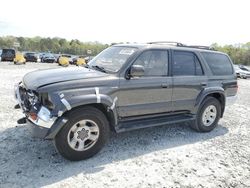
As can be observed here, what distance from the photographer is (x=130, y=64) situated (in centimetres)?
464

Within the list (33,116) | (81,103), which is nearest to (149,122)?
(81,103)

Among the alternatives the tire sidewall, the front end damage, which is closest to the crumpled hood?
the front end damage

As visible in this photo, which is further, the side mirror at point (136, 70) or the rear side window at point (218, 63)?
the rear side window at point (218, 63)

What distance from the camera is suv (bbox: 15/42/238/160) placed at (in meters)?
3.87

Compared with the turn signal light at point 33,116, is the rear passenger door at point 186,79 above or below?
above

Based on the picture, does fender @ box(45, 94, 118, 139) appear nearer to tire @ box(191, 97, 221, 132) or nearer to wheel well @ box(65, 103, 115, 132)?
wheel well @ box(65, 103, 115, 132)

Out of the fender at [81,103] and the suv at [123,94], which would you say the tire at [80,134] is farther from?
the fender at [81,103]

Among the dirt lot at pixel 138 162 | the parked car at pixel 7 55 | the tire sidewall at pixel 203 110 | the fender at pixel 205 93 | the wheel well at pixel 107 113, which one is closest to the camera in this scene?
the dirt lot at pixel 138 162

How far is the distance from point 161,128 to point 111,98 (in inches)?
83.5

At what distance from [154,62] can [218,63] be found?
2150 millimetres

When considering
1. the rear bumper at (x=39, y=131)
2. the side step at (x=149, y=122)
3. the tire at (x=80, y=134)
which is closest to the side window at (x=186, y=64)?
the side step at (x=149, y=122)

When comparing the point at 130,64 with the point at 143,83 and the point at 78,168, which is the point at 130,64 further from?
Result: the point at 78,168

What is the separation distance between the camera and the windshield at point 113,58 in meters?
4.73

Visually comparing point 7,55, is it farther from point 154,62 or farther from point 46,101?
point 46,101
